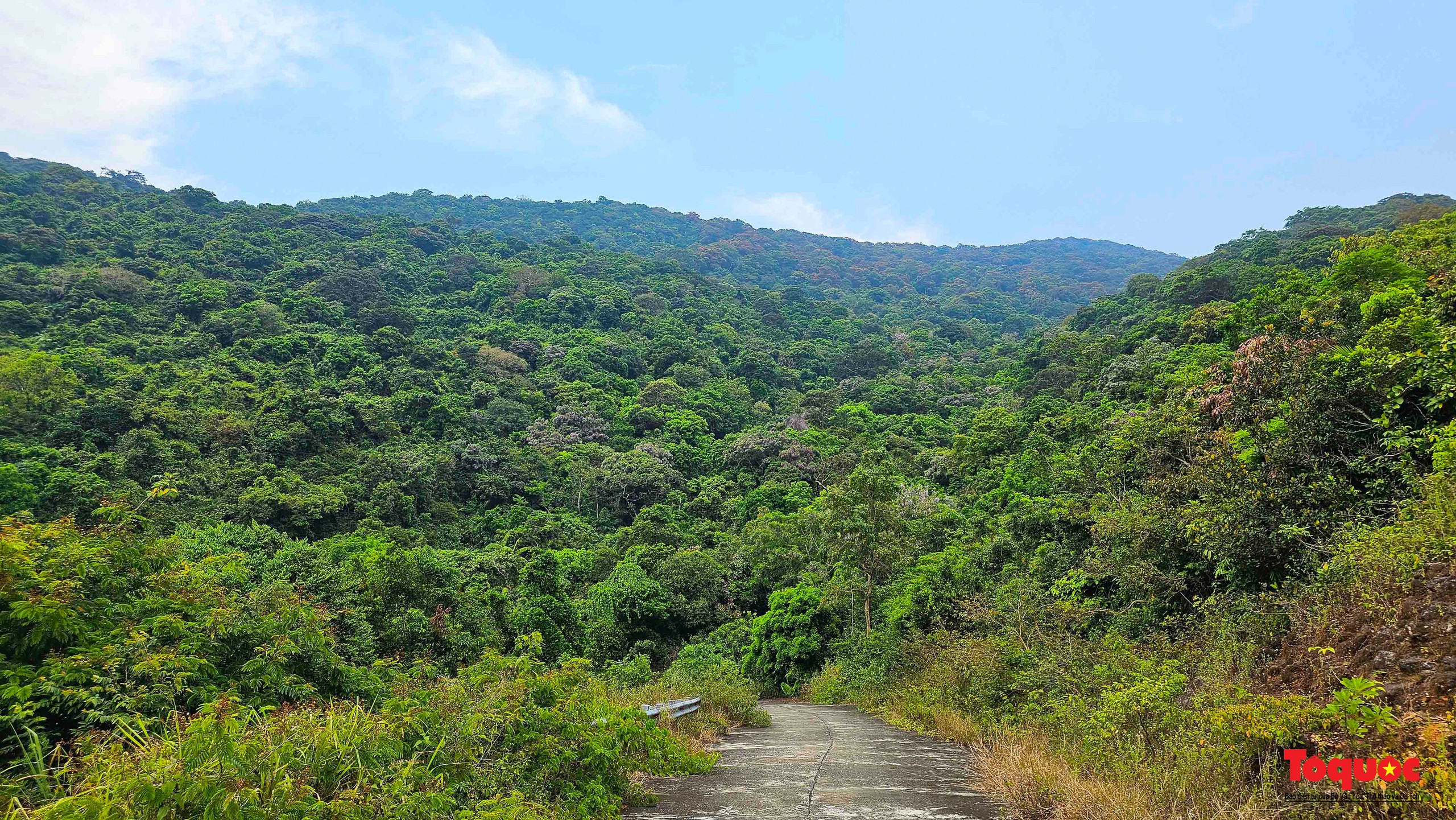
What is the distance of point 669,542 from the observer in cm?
3928

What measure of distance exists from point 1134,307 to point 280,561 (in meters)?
65.4

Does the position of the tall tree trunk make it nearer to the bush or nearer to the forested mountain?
the bush

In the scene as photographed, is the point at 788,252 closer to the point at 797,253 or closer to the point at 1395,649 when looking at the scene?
the point at 797,253

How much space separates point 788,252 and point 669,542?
143 m

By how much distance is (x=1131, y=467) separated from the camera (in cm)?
1527

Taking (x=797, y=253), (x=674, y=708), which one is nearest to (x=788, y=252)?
(x=797, y=253)

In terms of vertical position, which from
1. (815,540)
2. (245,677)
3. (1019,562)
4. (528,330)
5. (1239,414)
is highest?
(528,330)

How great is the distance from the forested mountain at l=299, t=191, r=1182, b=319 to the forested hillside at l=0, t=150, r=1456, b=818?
3017 inches

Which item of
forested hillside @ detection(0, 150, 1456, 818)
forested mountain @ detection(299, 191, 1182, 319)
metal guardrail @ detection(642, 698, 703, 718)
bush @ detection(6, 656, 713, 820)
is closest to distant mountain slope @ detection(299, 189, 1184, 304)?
forested mountain @ detection(299, 191, 1182, 319)

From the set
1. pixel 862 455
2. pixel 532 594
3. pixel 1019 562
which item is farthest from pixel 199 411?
pixel 1019 562

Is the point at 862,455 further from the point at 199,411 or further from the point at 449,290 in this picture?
the point at 449,290

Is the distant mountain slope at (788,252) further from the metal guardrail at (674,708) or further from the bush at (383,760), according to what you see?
the bush at (383,760)

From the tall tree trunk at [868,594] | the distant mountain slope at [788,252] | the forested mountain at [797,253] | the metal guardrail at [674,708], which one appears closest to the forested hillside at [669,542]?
the metal guardrail at [674,708]

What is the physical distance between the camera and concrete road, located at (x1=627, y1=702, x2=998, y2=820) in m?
5.38
